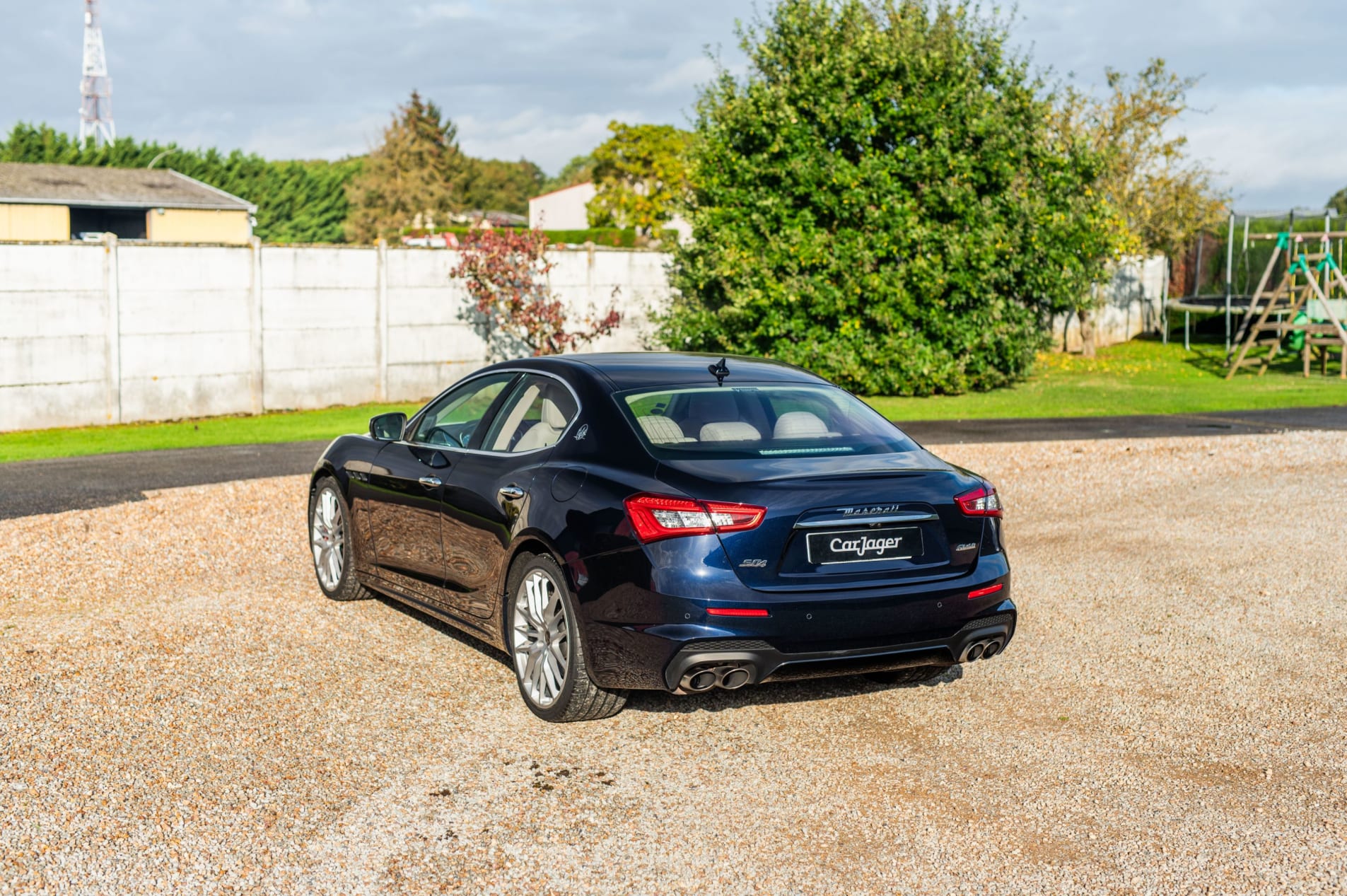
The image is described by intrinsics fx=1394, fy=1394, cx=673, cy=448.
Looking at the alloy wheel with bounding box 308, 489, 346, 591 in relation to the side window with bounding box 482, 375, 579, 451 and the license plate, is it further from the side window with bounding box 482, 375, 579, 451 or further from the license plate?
the license plate

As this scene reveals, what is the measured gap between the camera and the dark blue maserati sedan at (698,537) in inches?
199

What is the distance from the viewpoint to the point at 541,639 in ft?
18.6

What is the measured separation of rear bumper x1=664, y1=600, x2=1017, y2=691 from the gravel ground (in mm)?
318

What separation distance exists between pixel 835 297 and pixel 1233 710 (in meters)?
16.0

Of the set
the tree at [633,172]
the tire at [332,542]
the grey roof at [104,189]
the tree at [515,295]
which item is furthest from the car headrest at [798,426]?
the tree at [633,172]

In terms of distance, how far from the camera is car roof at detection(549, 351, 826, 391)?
19.9ft

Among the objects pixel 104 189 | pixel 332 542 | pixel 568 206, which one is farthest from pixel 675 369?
pixel 568 206

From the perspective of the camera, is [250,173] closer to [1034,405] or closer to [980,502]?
[1034,405]

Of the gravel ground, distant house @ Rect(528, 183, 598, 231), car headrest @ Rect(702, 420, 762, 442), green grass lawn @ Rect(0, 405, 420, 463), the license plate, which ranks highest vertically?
distant house @ Rect(528, 183, 598, 231)

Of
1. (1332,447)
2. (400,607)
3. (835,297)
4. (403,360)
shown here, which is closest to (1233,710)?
(400,607)

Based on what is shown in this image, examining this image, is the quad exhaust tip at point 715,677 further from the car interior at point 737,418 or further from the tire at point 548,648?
the car interior at point 737,418

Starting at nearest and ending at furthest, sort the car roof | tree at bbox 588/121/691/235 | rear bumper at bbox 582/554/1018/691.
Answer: rear bumper at bbox 582/554/1018/691 < the car roof < tree at bbox 588/121/691/235

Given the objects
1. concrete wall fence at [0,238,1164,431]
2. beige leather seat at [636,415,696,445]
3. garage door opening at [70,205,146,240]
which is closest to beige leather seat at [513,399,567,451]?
beige leather seat at [636,415,696,445]

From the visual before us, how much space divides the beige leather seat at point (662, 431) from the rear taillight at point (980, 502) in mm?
1096
